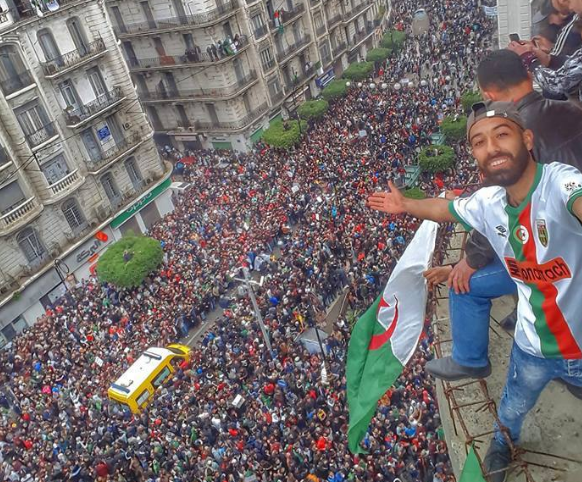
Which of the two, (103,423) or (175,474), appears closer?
(175,474)

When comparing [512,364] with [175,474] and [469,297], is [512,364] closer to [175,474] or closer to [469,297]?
[469,297]

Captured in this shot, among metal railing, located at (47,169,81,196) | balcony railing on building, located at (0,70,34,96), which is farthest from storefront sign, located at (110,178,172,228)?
balcony railing on building, located at (0,70,34,96)

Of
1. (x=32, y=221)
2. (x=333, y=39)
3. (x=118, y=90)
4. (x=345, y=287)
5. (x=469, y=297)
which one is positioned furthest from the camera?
(x=333, y=39)

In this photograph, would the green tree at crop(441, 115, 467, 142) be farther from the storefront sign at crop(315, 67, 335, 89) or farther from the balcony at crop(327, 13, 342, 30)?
the balcony at crop(327, 13, 342, 30)

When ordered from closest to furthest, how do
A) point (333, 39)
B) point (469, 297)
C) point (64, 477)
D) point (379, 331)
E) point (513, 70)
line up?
1. point (513, 70)
2. point (469, 297)
3. point (379, 331)
4. point (64, 477)
5. point (333, 39)

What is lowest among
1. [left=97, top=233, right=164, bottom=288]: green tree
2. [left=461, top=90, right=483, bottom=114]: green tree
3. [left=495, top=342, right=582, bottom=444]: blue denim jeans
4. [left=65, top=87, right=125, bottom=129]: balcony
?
[left=97, top=233, right=164, bottom=288]: green tree

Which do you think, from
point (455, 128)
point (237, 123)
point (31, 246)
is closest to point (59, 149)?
point (31, 246)

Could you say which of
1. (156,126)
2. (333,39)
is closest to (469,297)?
(156,126)

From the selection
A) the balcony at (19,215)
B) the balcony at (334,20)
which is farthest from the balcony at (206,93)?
the balcony at (19,215)
